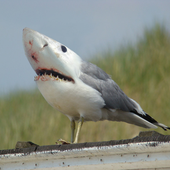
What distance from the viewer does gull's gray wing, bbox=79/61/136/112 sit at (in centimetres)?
336

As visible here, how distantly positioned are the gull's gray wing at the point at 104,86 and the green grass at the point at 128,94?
4.16 metres

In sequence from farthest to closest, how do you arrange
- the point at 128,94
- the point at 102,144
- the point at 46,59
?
the point at 128,94, the point at 46,59, the point at 102,144

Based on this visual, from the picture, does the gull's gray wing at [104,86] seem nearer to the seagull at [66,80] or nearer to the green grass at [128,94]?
the seagull at [66,80]

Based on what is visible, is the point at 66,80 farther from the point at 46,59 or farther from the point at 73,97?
the point at 46,59

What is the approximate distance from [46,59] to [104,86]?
0.82 meters

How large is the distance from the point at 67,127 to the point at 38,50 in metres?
5.90

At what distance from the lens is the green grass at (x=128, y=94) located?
817 cm

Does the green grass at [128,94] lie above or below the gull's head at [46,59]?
above

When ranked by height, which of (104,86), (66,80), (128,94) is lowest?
(66,80)

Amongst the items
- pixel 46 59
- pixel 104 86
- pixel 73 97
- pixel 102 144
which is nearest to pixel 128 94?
pixel 104 86

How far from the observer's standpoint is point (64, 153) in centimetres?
254

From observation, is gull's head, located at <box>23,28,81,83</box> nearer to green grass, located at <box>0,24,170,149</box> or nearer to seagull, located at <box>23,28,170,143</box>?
seagull, located at <box>23,28,170,143</box>

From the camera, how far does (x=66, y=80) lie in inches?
A: 122

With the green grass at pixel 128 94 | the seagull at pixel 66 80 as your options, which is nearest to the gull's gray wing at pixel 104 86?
the seagull at pixel 66 80
